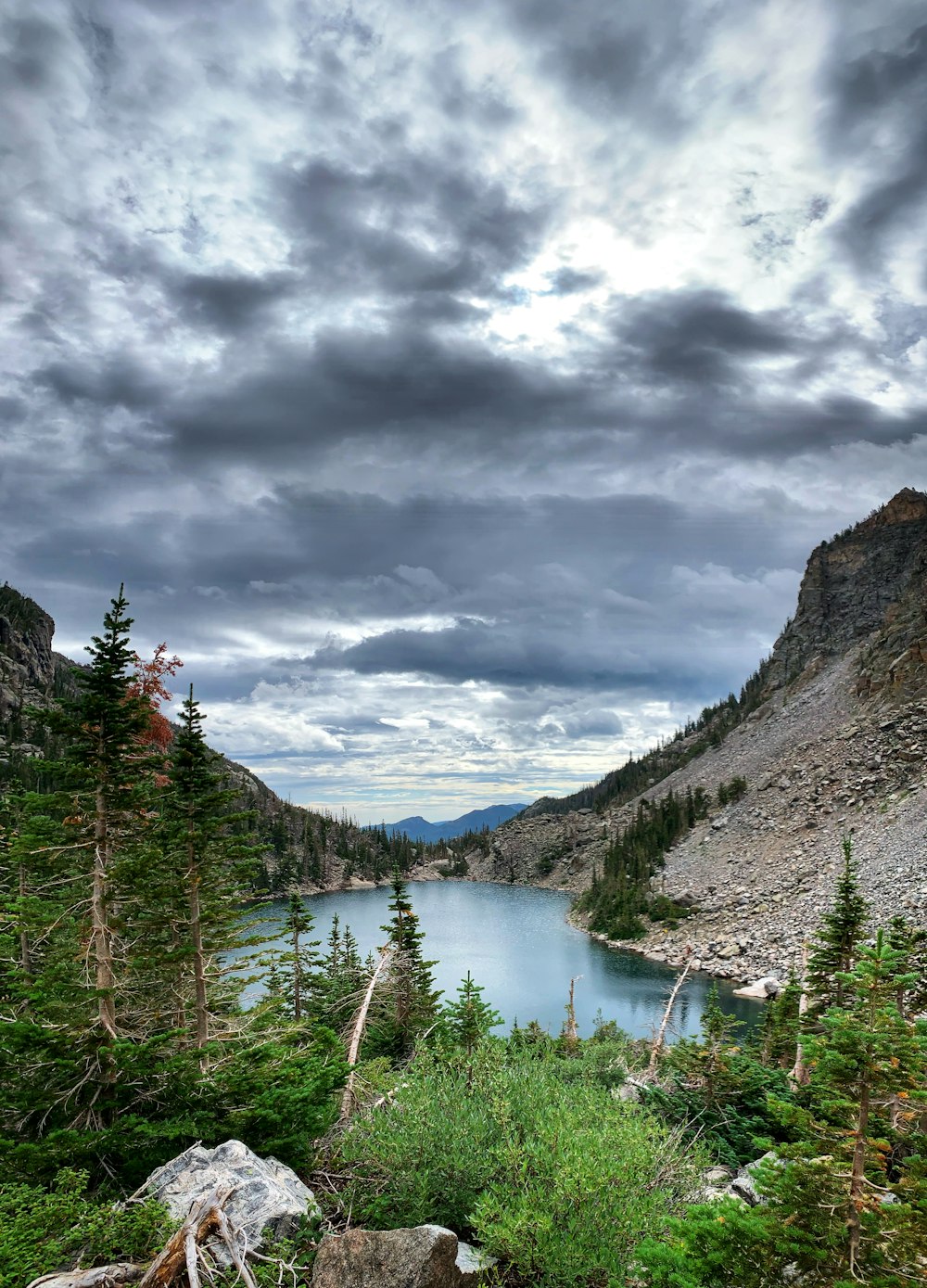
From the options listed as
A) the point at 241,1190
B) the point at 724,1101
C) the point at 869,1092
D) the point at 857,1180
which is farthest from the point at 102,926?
the point at 724,1101

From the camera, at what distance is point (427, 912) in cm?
11588

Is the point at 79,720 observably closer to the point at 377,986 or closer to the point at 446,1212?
the point at 446,1212

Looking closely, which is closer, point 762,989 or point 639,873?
point 762,989

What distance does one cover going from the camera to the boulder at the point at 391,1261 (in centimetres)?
721

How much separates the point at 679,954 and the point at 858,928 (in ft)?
187

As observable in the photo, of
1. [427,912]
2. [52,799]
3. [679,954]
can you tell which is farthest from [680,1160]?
[427,912]

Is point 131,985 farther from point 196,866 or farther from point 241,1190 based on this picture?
point 241,1190

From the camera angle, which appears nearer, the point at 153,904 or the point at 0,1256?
the point at 0,1256

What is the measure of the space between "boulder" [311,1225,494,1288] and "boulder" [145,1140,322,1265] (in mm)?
1107

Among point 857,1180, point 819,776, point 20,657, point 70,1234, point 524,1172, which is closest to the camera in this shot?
point 857,1180

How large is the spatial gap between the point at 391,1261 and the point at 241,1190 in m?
2.51

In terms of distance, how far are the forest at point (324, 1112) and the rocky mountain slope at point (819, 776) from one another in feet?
85.0

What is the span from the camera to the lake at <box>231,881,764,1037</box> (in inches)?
2040

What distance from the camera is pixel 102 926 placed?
12.6m
